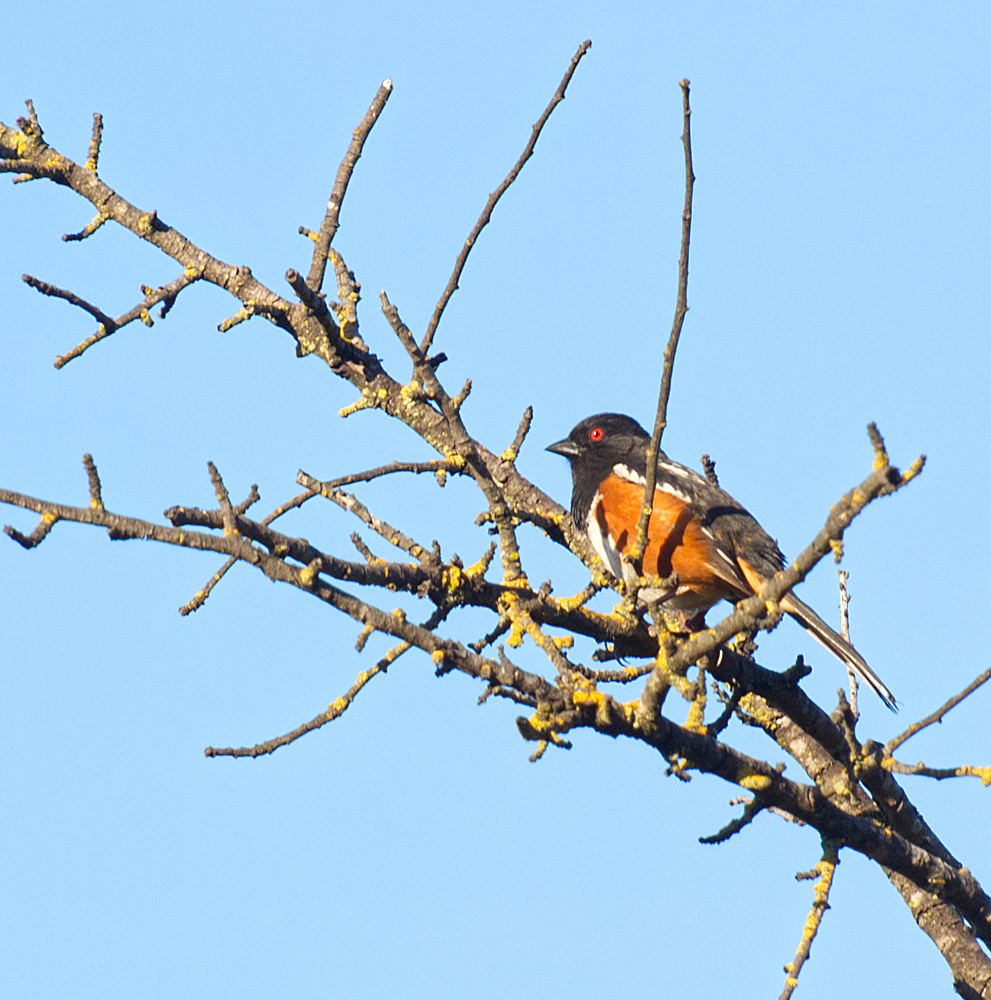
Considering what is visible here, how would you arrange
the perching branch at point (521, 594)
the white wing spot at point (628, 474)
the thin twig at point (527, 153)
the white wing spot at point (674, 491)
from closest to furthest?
the perching branch at point (521, 594)
the thin twig at point (527, 153)
the white wing spot at point (674, 491)
the white wing spot at point (628, 474)

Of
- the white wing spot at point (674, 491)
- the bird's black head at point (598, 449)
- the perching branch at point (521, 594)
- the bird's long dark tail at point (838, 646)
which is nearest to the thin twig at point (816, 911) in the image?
the perching branch at point (521, 594)

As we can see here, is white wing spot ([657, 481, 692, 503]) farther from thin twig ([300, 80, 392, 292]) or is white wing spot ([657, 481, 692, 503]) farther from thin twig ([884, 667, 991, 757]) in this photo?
thin twig ([884, 667, 991, 757])

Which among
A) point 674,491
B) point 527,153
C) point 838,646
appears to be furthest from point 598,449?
point 527,153

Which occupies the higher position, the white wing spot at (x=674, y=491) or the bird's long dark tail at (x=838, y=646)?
the white wing spot at (x=674, y=491)

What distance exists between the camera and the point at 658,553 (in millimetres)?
4816

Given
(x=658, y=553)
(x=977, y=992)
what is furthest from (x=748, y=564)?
(x=977, y=992)

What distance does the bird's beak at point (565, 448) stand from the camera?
5.77 m

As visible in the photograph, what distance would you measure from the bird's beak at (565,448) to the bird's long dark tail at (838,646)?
1688mm

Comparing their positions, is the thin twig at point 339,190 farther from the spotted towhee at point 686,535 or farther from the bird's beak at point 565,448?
the bird's beak at point 565,448

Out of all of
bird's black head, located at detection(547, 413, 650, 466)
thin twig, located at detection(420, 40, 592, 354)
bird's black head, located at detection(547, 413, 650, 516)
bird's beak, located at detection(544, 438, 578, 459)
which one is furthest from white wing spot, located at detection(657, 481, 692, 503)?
thin twig, located at detection(420, 40, 592, 354)

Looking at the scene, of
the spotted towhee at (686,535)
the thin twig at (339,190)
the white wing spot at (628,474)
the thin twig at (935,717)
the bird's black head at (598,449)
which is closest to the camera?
the thin twig at (935,717)

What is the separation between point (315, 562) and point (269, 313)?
1997 millimetres

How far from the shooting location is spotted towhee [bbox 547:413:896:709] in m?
4.70

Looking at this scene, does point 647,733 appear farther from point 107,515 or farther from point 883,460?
point 107,515
